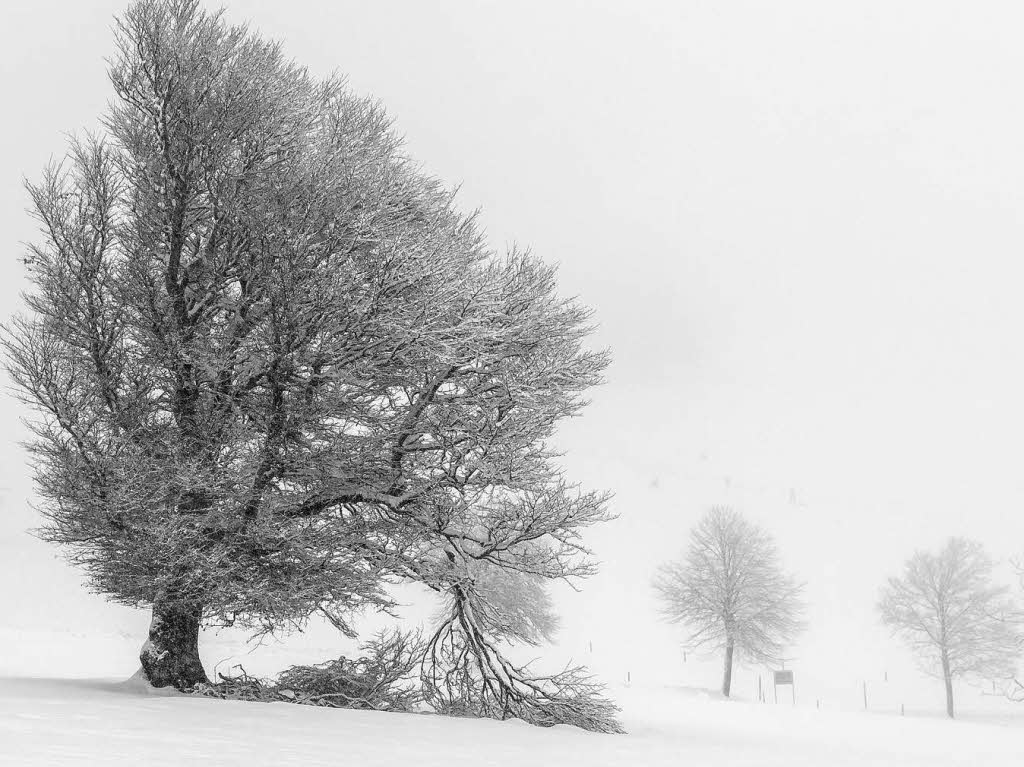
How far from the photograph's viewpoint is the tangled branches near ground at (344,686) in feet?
32.9

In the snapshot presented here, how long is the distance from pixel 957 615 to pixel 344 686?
104 feet

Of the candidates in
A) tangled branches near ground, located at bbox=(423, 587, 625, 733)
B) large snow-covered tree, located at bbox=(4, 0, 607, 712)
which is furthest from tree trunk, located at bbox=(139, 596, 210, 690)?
tangled branches near ground, located at bbox=(423, 587, 625, 733)

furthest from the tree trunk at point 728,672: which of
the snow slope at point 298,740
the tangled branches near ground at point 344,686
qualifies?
the tangled branches near ground at point 344,686

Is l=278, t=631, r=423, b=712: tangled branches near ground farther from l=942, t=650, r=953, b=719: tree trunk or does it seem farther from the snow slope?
l=942, t=650, r=953, b=719: tree trunk

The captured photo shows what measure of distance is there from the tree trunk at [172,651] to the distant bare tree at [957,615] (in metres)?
31.8

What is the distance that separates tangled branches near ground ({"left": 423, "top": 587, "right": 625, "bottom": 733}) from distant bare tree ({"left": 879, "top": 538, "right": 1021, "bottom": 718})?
2816cm

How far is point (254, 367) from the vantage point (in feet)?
32.3

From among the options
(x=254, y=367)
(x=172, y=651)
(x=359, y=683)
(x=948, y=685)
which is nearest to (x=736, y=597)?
(x=948, y=685)

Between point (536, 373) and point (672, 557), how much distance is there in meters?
76.6

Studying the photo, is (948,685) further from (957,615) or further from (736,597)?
(736,597)

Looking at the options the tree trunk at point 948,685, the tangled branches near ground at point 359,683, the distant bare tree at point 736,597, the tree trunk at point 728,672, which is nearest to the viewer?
the tangled branches near ground at point 359,683

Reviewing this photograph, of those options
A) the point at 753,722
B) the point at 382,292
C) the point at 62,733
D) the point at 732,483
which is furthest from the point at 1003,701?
the point at 732,483

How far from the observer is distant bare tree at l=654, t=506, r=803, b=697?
31562 mm

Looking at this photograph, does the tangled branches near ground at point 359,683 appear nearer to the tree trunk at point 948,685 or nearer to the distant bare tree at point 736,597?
the distant bare tree at point 736,597
